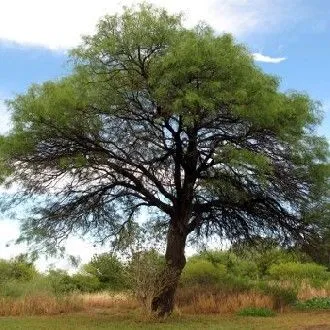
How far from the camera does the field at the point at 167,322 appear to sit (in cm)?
1605

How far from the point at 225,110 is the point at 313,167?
4.37m

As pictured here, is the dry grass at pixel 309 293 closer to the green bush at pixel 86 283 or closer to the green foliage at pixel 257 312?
the green foliage at pixel 257 312

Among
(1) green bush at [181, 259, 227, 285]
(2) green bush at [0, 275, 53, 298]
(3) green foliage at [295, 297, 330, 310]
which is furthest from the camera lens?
(1) green bush at [181, 259, 227, 285]

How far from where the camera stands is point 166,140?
20016 mm

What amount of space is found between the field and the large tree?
1547mm

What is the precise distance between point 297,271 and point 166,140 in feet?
79.3

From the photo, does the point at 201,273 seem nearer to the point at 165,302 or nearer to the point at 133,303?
the point at 133,303

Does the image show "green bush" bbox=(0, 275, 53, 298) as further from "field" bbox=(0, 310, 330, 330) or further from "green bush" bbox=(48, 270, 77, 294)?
"field" bbox=(0, 310, 330, 330)

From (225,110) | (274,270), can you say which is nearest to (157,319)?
(225,110)

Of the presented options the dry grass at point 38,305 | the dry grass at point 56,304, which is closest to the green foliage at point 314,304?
the dry grass at point 56,304

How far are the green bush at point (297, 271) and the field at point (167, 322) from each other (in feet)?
64.6

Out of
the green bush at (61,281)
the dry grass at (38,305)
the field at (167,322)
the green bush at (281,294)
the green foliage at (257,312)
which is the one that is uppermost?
the green bush at (61,281)

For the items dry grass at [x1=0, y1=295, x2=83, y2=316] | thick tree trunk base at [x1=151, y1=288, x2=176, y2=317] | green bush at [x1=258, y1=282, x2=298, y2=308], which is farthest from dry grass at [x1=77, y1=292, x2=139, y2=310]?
green bush at [x1=258, y1=282, x2=298, y2=308]

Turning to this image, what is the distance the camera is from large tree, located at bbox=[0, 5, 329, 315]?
17531 millimetres
